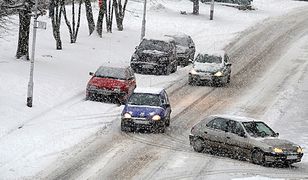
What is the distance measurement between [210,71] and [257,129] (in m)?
13.9

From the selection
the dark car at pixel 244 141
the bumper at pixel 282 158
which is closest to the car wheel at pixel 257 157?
the dark car at pixel 244 141

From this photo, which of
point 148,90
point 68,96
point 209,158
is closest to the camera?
point 209,158

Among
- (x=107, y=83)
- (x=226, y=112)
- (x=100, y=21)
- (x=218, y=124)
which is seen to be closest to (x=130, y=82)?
(x=107, y=83)

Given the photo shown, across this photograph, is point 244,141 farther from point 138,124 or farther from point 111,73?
point 111,73

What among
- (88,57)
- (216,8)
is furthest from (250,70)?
(216,8)

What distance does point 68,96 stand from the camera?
107 feet

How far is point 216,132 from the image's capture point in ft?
79.4

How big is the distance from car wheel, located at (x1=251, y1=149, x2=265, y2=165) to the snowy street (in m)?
0.26

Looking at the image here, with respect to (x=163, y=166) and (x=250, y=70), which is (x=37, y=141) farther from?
(x=250, y=70)

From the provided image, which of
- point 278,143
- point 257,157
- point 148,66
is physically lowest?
point 148,66

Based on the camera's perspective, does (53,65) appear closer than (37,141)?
No

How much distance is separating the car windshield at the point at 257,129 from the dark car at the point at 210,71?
524 inches

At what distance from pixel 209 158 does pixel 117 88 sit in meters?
9.25

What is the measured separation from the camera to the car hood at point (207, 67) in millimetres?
37812
